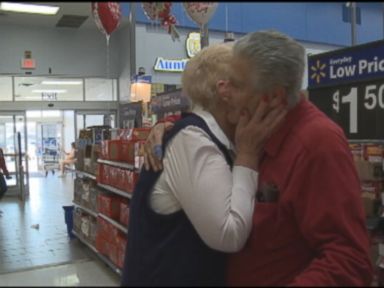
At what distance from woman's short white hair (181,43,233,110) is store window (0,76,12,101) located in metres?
12.5

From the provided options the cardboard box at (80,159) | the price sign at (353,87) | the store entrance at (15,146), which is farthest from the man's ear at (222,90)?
the store entrance at (15,146)

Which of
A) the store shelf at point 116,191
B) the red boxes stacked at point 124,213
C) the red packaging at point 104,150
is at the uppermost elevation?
the red packaging at point 104,150

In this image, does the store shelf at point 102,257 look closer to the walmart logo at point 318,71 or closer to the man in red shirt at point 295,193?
the walmart logo at point 318,71

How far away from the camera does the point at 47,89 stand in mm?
13484

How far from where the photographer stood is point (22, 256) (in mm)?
6340

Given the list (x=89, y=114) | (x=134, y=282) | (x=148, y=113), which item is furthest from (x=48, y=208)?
(x=134, y=282)

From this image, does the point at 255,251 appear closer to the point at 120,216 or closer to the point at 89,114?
Answer: the point at 120,216

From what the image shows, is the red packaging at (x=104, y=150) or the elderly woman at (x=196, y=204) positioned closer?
the elderly woman at (x=196, y=204)

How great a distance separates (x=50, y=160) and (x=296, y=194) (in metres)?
19.4

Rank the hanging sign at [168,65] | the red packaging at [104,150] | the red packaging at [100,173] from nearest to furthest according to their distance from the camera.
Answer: the red packaging at [104,150] → the red packaging at [100,173] → the hanging sign at [168,65]

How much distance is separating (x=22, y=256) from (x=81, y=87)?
796cm

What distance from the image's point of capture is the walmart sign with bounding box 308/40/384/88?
2.38m

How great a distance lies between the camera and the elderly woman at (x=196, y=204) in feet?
3.74

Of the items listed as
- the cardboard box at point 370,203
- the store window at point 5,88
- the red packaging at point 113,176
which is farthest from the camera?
the store window at point 5,88
